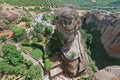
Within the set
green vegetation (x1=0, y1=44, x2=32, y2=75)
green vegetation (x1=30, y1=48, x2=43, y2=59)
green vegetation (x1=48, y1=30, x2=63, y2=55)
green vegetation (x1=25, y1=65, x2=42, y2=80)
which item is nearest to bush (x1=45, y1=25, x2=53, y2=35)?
green vegetation (x1=48, y1=30, x2=63, y2=55)

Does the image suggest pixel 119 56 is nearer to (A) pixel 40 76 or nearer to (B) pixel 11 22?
(A) pixel 40 76

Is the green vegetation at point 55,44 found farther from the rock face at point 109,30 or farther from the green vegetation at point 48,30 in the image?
the rock face at point 109,30

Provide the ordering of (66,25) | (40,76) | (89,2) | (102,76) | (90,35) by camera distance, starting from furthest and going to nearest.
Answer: (89,2) < (90,35) < (66,25) < (40,76) < (102,76)

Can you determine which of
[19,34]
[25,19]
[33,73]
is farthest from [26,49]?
[25,19]

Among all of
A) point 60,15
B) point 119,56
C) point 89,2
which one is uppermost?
point 60,15

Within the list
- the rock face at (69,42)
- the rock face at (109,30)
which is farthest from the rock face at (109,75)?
the rock face at (109,30)

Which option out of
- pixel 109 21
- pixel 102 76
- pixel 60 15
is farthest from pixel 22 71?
pixel 109 21

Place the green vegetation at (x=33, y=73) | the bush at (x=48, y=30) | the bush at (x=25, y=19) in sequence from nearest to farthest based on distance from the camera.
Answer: the green vegetation at (x=33, y=73), the bush at (x=48, y=30), the bush at (x=25, y=19)

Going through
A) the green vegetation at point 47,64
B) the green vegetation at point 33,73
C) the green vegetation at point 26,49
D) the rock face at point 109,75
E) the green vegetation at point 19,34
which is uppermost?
the rock face at point 109,75
